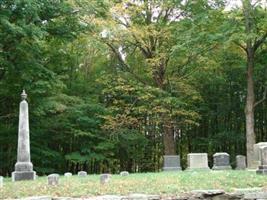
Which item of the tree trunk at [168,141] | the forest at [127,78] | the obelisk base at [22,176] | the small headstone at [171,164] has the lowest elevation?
the obelisk base at [22,176]

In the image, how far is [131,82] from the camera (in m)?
25.4

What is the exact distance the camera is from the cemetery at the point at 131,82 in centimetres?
2045

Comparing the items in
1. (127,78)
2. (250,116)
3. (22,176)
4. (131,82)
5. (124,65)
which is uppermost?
(124,65)

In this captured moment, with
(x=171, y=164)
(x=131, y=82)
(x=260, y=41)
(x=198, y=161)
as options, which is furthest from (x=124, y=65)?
(x=198, y=161)

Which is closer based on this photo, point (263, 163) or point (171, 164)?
point (263, 163)

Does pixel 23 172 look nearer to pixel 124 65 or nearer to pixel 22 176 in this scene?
pixel 22 176

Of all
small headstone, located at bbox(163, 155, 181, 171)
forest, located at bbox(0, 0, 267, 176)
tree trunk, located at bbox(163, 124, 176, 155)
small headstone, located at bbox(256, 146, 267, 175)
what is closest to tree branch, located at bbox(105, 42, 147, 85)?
forest, located at bbox(0, 0, 267, 176)

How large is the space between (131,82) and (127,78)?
40.2 inches

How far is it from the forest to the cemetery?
7 centimetres

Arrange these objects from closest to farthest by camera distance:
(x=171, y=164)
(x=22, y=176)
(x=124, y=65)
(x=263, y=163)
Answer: (x=263, y=163) < (x=22, y=176) < (x=171, y=164) < (x=124, y=65)

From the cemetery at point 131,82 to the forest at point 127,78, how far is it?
0.07m

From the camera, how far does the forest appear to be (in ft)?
68.6

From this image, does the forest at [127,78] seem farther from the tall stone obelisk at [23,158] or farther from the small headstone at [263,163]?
the small headstone at [263,163]

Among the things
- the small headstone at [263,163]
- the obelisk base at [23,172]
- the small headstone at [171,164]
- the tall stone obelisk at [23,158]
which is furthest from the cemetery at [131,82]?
the small headstone at [263,163]
